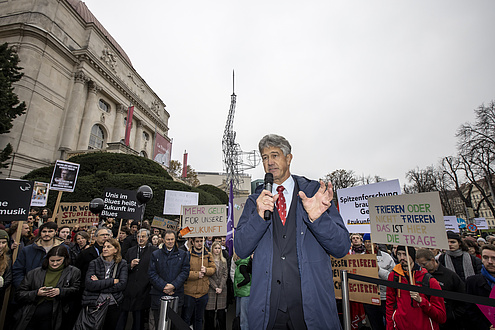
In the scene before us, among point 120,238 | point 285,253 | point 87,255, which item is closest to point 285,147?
point 285,253

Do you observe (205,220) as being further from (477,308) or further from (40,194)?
(40,194)

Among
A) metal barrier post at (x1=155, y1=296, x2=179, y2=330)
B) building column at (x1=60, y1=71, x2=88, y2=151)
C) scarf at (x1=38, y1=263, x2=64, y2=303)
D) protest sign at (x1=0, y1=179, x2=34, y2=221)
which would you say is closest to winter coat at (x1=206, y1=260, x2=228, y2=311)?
scarf at (x1=38, y1=263, x2=64, y2=303)

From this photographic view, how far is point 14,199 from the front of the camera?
4.99 meters

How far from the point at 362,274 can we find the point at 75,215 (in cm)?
785

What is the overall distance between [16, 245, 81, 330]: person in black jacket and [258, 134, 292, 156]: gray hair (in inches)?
154

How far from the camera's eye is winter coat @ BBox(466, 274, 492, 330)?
3.43m

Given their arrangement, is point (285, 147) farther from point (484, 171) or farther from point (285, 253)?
point (484, 171)

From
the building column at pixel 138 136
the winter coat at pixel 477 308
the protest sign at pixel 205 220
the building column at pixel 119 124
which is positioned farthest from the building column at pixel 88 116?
the winter coat at pixel 477 308

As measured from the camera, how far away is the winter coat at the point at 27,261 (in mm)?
3938

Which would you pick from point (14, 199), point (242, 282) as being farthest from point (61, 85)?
point (242, 282)

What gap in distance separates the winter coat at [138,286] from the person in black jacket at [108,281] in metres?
0.39

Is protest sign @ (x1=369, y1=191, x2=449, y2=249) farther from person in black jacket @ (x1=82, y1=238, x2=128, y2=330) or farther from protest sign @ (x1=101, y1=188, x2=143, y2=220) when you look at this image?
protest sign @ (x1=101, y1=188, x2=143, y2=220)

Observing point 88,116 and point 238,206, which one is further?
point 88,116

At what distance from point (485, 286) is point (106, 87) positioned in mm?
35176
